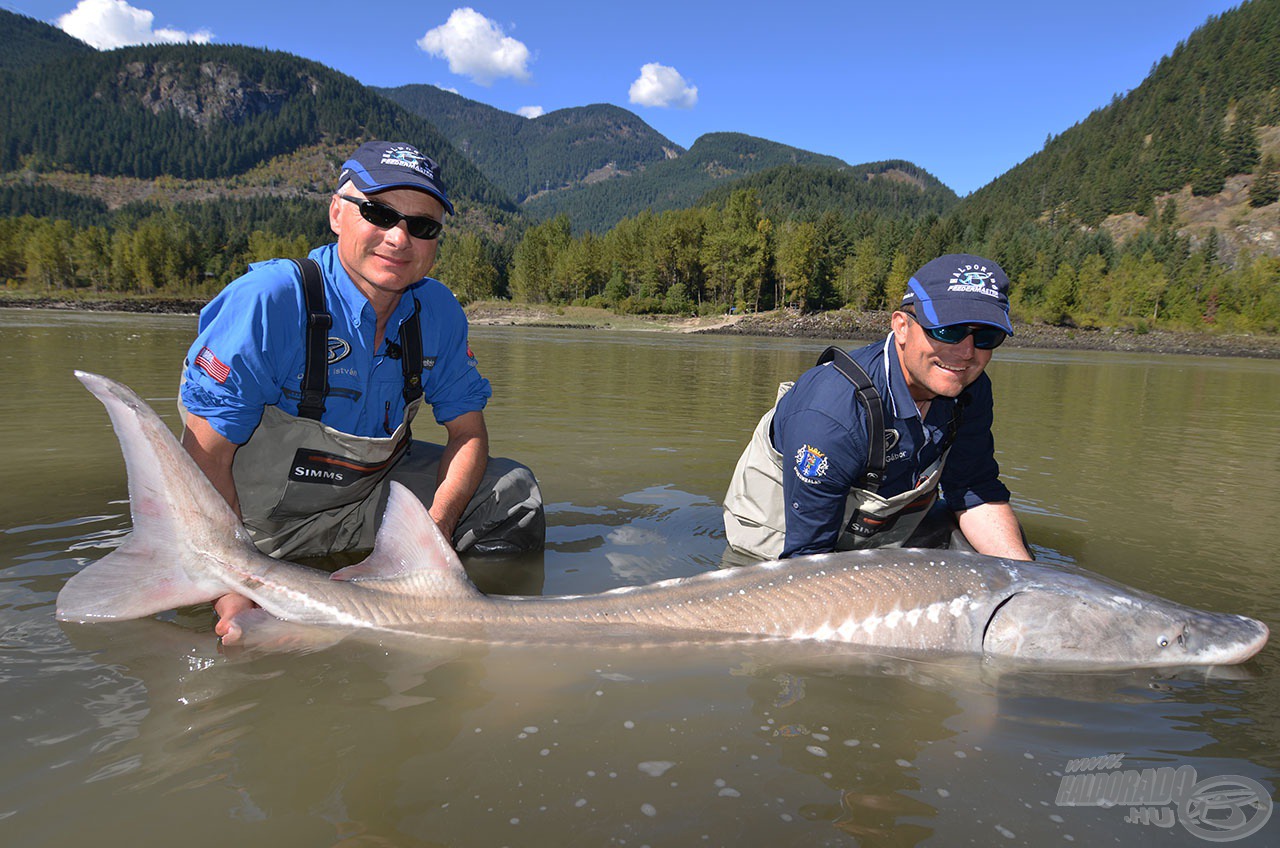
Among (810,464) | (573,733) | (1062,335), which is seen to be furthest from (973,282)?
(1062,335)

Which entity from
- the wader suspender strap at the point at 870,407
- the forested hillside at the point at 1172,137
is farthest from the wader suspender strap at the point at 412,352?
the forested hillside at the point at 1172,137

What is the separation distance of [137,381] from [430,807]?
12.9 m

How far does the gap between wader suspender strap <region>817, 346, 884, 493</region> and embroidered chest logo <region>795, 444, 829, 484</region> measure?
35 cm

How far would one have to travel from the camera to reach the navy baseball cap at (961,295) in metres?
3.39

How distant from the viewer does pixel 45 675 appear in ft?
9.27

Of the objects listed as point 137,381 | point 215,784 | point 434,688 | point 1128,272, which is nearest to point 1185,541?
point 434,688

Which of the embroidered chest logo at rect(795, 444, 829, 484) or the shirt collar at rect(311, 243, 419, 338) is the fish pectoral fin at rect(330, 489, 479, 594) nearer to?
the shirt collar at rect(311, 243, 419, 338)

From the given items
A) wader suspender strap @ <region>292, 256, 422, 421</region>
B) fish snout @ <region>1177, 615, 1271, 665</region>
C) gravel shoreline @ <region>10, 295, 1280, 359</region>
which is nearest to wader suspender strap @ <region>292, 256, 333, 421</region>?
wader suspender strap @ <region>292, 256, 422, 421</region>

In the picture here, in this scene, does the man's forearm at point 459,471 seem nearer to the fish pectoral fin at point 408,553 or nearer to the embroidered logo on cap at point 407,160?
the fish pectoral fin at point 408,553

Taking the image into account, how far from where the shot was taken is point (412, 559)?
3.25 metres

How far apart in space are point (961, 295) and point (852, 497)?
1.25 metres

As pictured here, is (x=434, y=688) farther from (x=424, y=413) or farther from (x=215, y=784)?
(x=424, y=413)

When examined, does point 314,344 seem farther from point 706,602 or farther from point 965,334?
point 965,334

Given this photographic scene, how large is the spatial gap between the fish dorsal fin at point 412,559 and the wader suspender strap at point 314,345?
0.98 m
